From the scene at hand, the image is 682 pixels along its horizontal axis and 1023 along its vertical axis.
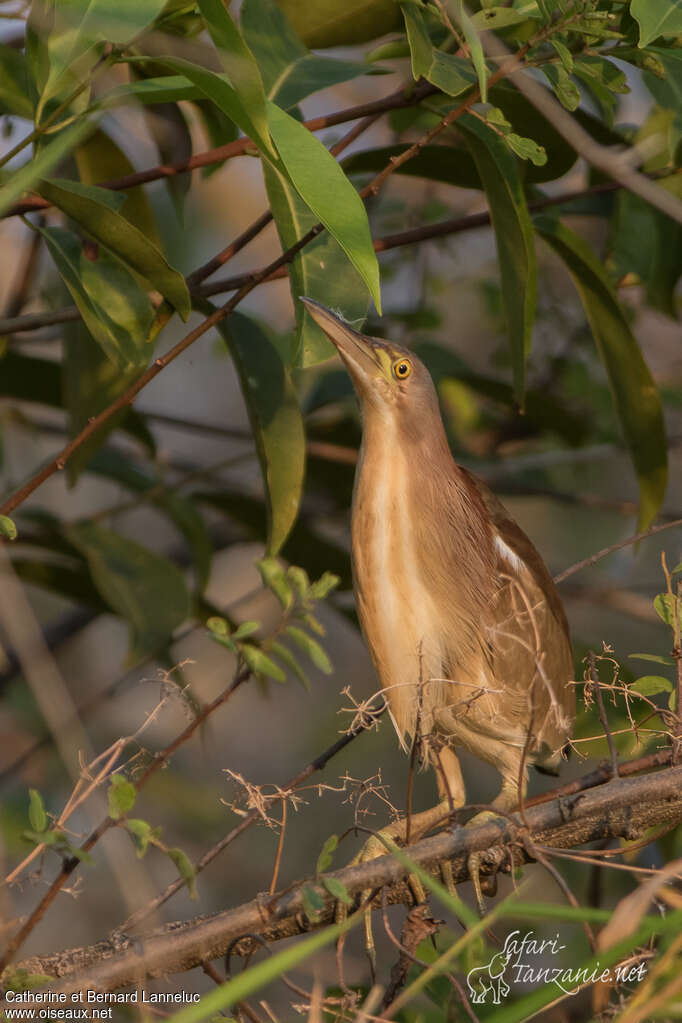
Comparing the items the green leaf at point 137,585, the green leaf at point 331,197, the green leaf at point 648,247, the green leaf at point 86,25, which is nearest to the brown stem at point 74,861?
the green leaf at point 331,197

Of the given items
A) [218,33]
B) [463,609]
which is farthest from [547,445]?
[218,33]

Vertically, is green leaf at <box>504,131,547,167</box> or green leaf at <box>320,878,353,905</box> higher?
green leaf at <box>504,131,547,167</box>

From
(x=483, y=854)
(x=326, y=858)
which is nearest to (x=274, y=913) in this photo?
(x=326, y=858)

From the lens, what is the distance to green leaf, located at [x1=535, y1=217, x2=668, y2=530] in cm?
211

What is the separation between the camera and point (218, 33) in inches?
46.1

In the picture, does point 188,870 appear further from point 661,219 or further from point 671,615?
point 661,219

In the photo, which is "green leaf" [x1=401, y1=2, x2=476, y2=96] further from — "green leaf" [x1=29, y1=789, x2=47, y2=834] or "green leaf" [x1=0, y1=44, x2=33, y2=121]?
"green leaf" [x1=29, y1=789, x2=47, y2=834]

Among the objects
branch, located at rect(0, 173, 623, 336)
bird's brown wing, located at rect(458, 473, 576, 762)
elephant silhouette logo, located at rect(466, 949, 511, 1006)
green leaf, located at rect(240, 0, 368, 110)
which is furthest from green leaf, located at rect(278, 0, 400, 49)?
elephant silhouette logo, located at rect(466, 949, 511, 1006)

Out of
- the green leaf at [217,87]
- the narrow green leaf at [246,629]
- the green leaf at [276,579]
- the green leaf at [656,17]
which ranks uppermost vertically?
the green leaf at [217,87]

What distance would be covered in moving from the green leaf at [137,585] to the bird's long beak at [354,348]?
0.54m

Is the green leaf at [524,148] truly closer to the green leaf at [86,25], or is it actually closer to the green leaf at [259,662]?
the green leaf at [86,25]

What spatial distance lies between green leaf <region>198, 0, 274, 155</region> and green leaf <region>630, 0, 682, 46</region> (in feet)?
1.51

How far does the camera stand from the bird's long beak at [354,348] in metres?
2.09

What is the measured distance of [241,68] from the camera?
1140 mm
